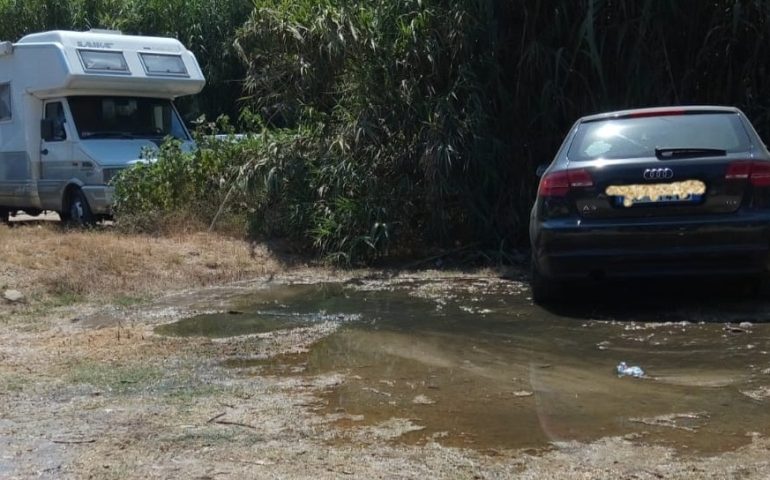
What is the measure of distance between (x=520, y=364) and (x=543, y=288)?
168 cm

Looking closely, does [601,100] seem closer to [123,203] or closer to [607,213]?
[607,213]

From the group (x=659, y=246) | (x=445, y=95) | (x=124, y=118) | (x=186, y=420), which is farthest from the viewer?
(x=124, y=118)

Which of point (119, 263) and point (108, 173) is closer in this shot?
point (119, 263)

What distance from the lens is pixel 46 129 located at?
13539mm

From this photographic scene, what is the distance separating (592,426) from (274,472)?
146cm

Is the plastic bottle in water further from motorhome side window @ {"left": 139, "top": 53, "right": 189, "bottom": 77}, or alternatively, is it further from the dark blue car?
motorhome side window @ {"left": 139, "top": 53, "right": 189, "bottom": 77}

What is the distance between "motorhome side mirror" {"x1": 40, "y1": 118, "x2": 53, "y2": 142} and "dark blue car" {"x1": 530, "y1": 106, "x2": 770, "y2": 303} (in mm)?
8885

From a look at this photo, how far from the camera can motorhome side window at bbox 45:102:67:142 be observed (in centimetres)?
1345

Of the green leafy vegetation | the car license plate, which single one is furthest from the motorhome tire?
the car license plate

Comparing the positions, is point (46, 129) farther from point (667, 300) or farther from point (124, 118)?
point (667, 300)

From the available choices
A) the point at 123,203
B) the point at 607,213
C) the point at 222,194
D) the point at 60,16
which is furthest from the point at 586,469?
the point at 60,16

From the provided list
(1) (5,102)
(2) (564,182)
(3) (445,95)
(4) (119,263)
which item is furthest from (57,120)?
(2) (564,182)

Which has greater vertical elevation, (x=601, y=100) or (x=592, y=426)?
(x=601, y=100)

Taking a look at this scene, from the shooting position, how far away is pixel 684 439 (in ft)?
13.7
